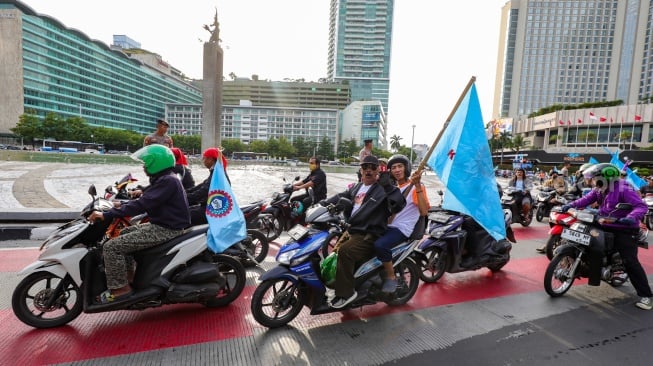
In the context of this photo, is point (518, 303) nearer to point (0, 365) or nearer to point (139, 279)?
point (139, 279)

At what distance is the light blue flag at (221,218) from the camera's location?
3.56 meters

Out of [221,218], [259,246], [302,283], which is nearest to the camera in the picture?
[302,283]

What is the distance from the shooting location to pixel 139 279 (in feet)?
10.7

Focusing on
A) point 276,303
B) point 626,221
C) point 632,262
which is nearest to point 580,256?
point 632,262

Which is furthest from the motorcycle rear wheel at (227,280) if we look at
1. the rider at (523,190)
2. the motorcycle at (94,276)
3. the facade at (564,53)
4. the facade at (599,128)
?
the facade at (564,53)

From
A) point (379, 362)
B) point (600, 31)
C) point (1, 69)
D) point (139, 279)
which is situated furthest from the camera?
point (600, 31)

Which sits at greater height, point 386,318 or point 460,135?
point 460,135

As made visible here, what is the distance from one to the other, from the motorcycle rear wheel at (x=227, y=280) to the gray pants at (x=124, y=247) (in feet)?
2.18

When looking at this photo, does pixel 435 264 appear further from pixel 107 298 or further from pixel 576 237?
pixel 107 298

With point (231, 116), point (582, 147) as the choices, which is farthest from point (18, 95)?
point (582, 147)

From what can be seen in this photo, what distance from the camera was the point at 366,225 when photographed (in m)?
3.48

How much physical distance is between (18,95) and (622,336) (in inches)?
4015

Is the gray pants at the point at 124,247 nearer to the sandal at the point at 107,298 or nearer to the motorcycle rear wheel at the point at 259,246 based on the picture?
the sandal at the point at 107,298

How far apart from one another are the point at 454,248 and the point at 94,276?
4.21 metres
